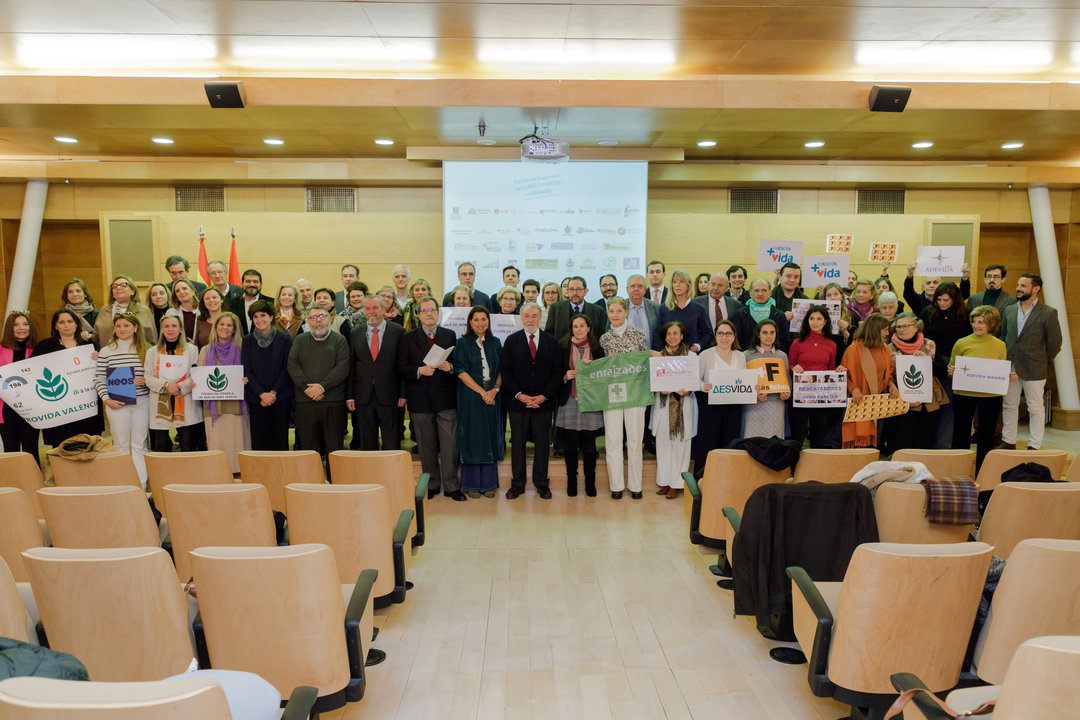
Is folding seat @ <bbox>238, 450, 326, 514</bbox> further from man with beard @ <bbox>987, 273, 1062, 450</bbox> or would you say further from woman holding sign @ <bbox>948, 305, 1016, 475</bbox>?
man with beard @ <bbox>987, 273, 1062, 450</bbox>

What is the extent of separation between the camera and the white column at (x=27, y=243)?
396 inches

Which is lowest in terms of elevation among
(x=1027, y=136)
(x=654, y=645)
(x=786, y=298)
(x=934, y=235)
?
(x=654, y=645)

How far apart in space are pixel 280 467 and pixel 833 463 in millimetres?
3194

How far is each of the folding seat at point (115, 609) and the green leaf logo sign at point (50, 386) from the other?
419cm

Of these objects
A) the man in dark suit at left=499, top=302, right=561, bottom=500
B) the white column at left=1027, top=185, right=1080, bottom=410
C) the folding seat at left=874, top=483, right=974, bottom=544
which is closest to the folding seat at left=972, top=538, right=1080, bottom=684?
the folding seat at left=874, top=483, right=974, bottom=544

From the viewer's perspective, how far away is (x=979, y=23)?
5.75 metres

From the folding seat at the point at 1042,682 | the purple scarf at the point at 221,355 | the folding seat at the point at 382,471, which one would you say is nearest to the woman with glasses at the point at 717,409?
the folding seat at the point at 382,471

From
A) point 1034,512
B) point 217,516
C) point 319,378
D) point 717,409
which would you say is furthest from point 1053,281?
point 217,516

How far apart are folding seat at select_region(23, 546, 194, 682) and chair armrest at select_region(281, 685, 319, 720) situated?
0.55 meters

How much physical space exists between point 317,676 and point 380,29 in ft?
16.5

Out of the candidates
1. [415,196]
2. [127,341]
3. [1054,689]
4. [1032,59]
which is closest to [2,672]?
[1054,689]

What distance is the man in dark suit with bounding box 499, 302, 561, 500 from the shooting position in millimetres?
6328

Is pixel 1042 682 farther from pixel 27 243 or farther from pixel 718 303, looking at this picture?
pixel 27 243

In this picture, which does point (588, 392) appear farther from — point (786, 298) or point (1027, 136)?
point (1027, 136)
